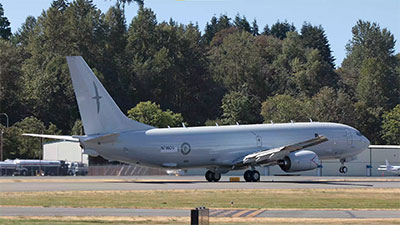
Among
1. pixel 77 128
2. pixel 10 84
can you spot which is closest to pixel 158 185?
pixel 77 128

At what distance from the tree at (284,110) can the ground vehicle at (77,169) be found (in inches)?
1863

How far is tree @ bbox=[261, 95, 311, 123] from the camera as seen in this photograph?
436ft

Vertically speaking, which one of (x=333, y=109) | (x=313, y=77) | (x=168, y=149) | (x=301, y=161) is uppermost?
(x=313, y=77)

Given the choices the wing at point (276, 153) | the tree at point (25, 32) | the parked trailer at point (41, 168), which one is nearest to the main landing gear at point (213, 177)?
the wing at point (276, 153)

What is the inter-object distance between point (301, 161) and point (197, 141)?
25.5 feet

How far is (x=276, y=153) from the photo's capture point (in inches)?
2400

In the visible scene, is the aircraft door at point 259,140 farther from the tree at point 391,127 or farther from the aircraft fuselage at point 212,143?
the tree at point 391,127

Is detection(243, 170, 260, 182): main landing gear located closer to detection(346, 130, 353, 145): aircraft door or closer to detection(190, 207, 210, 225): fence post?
detection(346, 130, 353, 145): aircraft door

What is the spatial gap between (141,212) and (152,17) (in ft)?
421

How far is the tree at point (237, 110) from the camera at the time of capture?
14112 centimetres

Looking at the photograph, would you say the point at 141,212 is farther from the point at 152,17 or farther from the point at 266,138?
the point at 152,17

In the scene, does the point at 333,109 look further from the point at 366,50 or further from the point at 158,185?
the point at 158,185

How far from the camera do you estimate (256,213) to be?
3400 centimetres

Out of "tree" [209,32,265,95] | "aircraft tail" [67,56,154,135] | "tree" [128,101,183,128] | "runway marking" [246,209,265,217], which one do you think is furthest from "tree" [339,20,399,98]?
"runway marking" [246,209,265,217]
